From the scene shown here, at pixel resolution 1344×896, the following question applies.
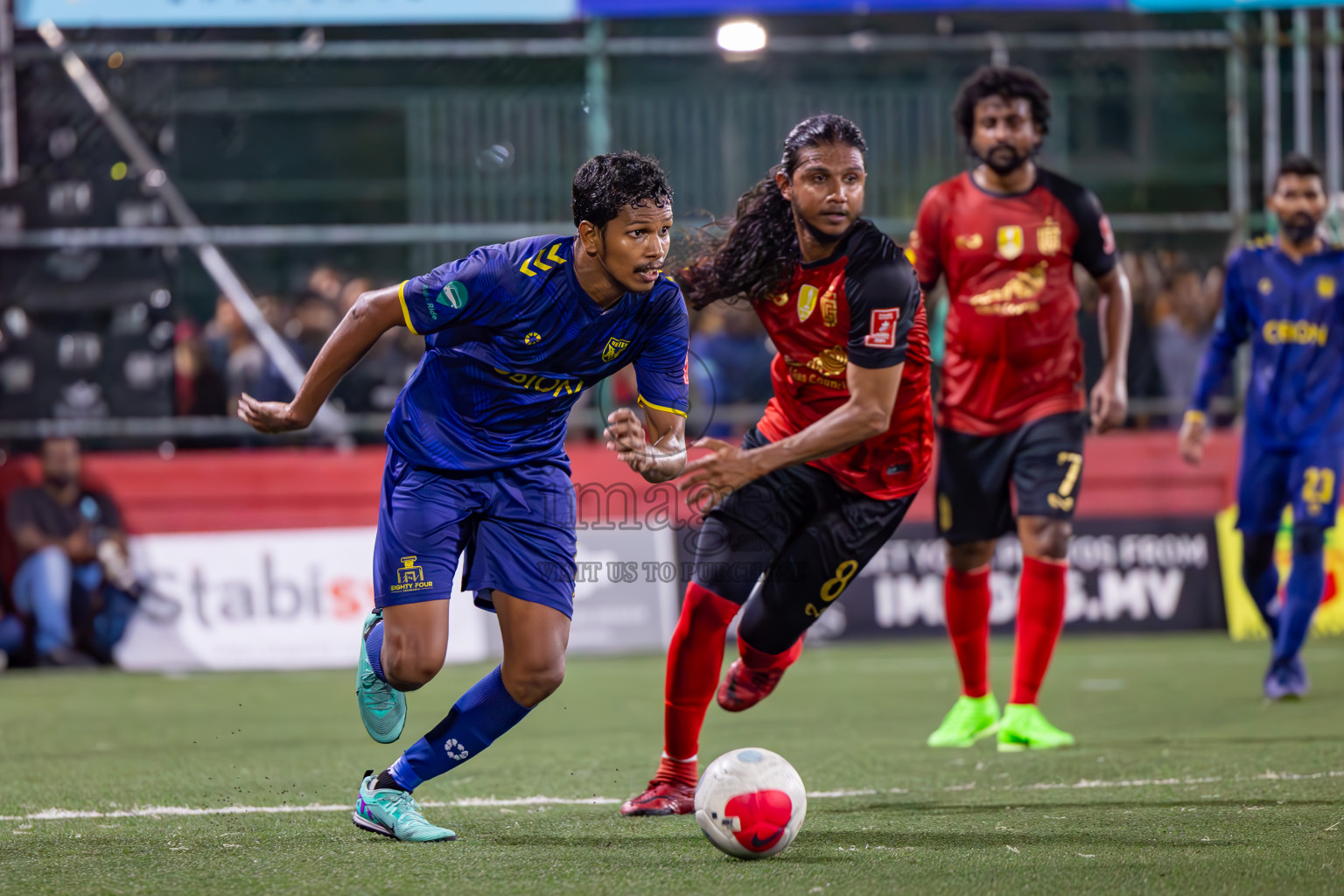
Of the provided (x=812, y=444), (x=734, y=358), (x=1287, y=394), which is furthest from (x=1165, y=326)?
(x=812, y=444)

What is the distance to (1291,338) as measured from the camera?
7574 mm

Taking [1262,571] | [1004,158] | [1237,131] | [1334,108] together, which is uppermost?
[1334,108]

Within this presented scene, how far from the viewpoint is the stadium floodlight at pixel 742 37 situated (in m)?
10.2

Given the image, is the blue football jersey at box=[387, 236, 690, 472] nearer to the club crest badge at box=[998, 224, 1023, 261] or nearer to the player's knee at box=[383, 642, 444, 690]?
the player's knee at box=[383, 642, 444, 690]

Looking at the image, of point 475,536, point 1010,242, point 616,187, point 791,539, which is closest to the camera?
point 616,187

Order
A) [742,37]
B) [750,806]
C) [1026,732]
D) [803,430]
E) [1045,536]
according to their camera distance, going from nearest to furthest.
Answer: [750,806] → [803,430] → [1026,732] → [1045,536] → [742,37]

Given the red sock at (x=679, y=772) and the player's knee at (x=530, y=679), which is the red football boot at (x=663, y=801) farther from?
the player's knee at (x=530, y=679)

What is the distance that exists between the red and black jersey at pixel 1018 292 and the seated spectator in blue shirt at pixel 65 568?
601 cm

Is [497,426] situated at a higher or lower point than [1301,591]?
higher

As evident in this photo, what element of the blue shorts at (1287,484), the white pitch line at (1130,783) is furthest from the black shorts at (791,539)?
the blue shorts at (1287,484)

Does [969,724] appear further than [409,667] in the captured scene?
Yes

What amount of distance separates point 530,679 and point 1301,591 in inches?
177

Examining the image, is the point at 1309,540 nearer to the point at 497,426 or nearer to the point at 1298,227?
the point at 1298,227

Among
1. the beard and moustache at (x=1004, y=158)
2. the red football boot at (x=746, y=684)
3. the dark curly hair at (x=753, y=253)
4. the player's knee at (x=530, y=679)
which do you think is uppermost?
the beard and moustache at (x=1004, y=158)
